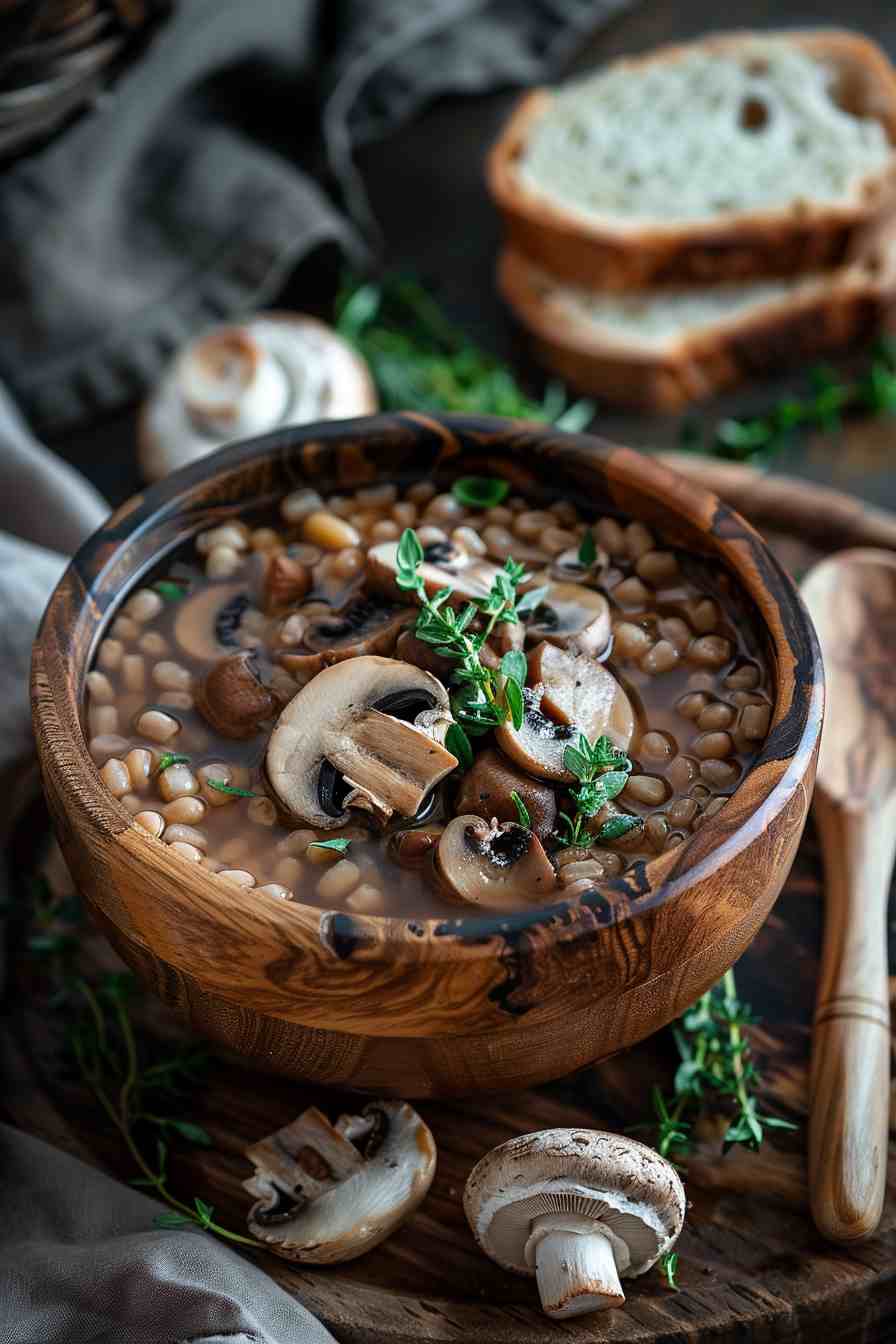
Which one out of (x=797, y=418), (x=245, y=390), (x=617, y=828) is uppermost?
(x=617, y=828)

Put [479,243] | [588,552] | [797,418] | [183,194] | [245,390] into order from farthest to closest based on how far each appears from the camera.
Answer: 1. [479,243]
2. [183,194]
3. [797,418]
4. [245,390]
5. [588,552]

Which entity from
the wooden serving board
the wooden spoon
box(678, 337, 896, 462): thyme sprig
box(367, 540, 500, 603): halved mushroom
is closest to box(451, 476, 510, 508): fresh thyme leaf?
box(367, 540, 500, 603): halved mushroom

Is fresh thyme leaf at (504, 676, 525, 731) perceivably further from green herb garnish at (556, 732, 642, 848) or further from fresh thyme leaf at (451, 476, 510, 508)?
fresh thyme leaf at (451, 476, 510, 508)

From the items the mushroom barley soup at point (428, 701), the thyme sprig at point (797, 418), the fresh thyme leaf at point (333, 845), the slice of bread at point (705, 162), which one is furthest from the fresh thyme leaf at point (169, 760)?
the slice of bread at point (705, 162)

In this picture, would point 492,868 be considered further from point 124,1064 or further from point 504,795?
point 124,1064

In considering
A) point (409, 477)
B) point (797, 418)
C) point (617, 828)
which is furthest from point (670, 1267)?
point (797, 418)

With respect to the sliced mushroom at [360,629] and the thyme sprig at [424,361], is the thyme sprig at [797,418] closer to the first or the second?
the thyme sprig at [424,361]

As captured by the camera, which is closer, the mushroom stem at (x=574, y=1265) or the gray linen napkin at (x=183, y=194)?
the mushroom stem at (x=574, y=1265)

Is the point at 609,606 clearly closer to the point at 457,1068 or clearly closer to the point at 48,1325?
the point at 457,1068
